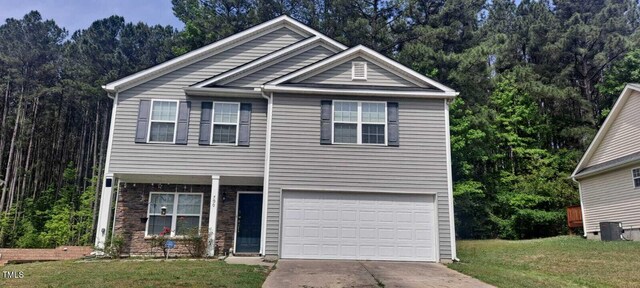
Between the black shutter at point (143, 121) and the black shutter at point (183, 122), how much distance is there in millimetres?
907

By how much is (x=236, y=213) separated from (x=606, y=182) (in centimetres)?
1499

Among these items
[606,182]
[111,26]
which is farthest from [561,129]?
[111,26]

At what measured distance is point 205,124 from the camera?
40.2 feet

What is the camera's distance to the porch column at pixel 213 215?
11.6 meters

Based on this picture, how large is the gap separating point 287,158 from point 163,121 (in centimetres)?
396

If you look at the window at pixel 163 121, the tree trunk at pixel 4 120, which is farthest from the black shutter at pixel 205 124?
the tree trunk at pixel 4 120

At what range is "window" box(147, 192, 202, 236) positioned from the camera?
12320 millimetres

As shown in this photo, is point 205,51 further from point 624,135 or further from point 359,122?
point 624,135

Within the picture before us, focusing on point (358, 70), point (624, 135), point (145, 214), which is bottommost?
point (145, 214)

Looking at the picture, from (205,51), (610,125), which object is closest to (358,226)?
(205,51)

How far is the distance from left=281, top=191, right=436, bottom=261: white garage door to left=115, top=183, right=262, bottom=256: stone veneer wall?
95.6 inches

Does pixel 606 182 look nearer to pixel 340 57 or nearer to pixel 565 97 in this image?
pixel 565 97

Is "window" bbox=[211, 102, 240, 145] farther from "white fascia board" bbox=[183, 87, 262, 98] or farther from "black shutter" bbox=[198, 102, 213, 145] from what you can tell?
"white fascia board" bbox=[183, 87, 262, 98]

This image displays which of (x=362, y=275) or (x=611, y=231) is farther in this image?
(x=611, y=231)
